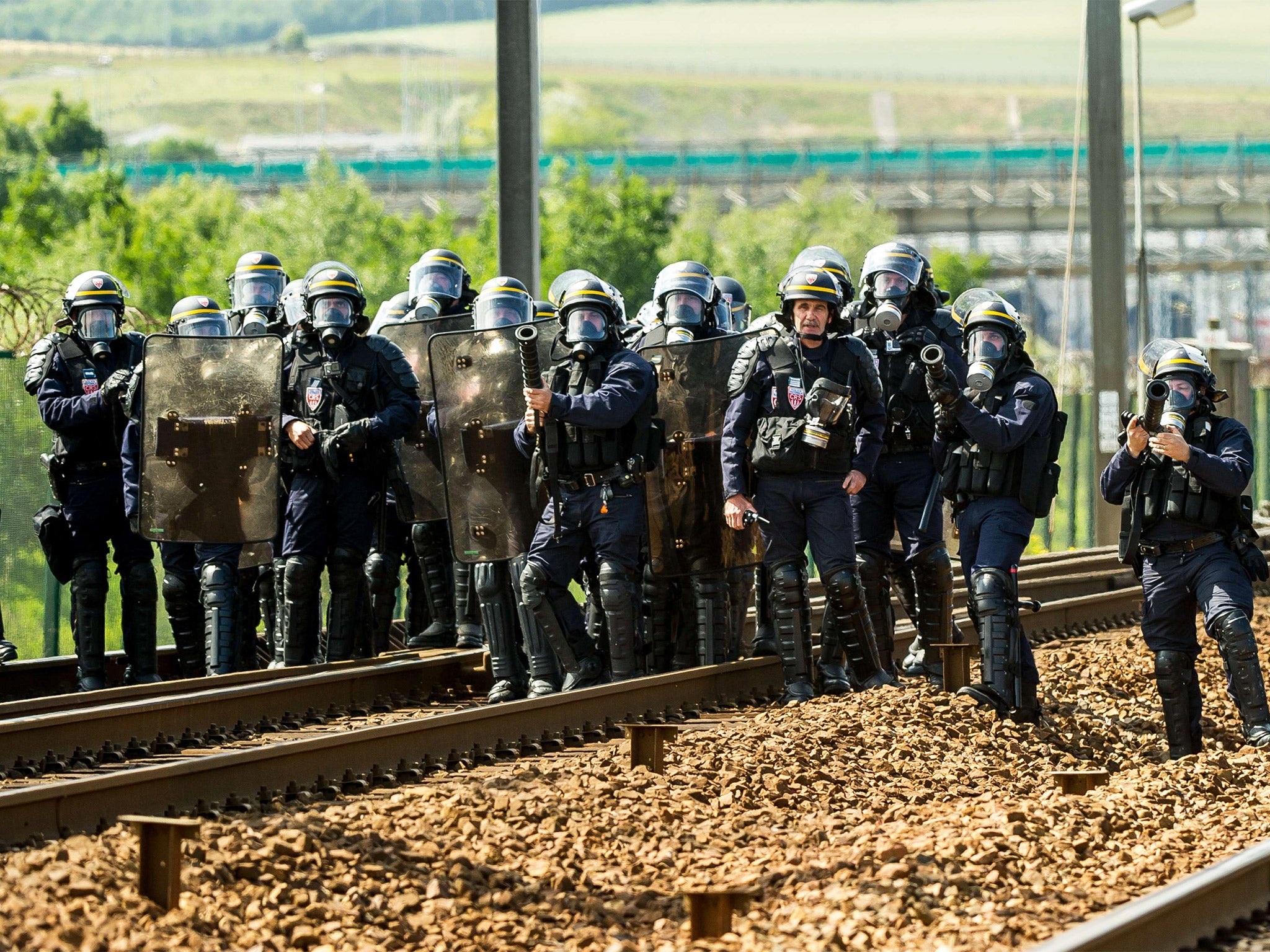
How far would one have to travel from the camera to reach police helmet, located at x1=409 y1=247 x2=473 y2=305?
11.2m

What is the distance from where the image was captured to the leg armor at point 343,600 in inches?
408

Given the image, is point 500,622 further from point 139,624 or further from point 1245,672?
point 1245,672

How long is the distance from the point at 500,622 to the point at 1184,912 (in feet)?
17.0

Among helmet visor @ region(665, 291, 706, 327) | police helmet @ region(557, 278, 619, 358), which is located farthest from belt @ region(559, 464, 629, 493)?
helmet visor @ region(665, 291, 706, 327)

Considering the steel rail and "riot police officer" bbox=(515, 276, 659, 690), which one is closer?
the steel rail

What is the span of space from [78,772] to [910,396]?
15.9 feet

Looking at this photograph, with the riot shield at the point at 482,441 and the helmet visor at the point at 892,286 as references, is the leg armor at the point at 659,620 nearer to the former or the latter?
the riot shield at the point at 482,441

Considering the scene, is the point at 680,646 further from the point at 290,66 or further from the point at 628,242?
the point at 290,66

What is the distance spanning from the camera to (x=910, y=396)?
1016 centimetres

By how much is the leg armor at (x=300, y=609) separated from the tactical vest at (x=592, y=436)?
69.4 inches

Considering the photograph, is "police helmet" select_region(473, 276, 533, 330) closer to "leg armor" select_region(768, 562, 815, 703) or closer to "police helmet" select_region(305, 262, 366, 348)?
"police helmet" select_region(305, 262, 366, 348)

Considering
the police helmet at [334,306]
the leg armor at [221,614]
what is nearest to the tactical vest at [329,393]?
the police helmet at [334,306]

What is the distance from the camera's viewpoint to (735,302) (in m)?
11.9

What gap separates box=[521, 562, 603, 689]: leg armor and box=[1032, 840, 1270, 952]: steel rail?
407cm
